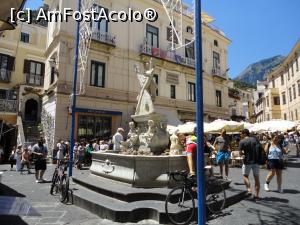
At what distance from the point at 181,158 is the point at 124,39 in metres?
16.5

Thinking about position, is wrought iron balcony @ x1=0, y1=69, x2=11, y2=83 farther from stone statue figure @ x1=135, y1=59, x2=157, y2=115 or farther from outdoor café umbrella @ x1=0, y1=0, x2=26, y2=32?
outdoor café umbrella @ x1=0, y1=0, x2=26, y2=32

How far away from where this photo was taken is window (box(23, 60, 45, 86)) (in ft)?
81.9

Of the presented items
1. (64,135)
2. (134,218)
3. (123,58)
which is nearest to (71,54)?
(123,58)

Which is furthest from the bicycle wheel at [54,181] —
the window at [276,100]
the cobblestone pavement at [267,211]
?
the window at [276,100]

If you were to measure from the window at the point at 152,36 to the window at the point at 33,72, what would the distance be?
37.2 feet

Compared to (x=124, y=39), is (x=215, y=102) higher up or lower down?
lower down

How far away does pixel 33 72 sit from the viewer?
83.7 feet

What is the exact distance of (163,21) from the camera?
24859mm

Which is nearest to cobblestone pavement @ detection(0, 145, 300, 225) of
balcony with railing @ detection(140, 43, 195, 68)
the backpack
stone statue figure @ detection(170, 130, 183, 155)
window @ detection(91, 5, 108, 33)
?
the backpack

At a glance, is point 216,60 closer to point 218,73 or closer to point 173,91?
point 218,73

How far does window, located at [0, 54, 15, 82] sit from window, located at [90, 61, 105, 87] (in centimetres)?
979

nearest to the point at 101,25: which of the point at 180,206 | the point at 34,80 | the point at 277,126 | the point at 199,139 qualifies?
the point at 34,80

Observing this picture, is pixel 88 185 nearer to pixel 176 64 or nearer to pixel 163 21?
pixel 176 64

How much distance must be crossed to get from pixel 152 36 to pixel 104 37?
18.2 feet
